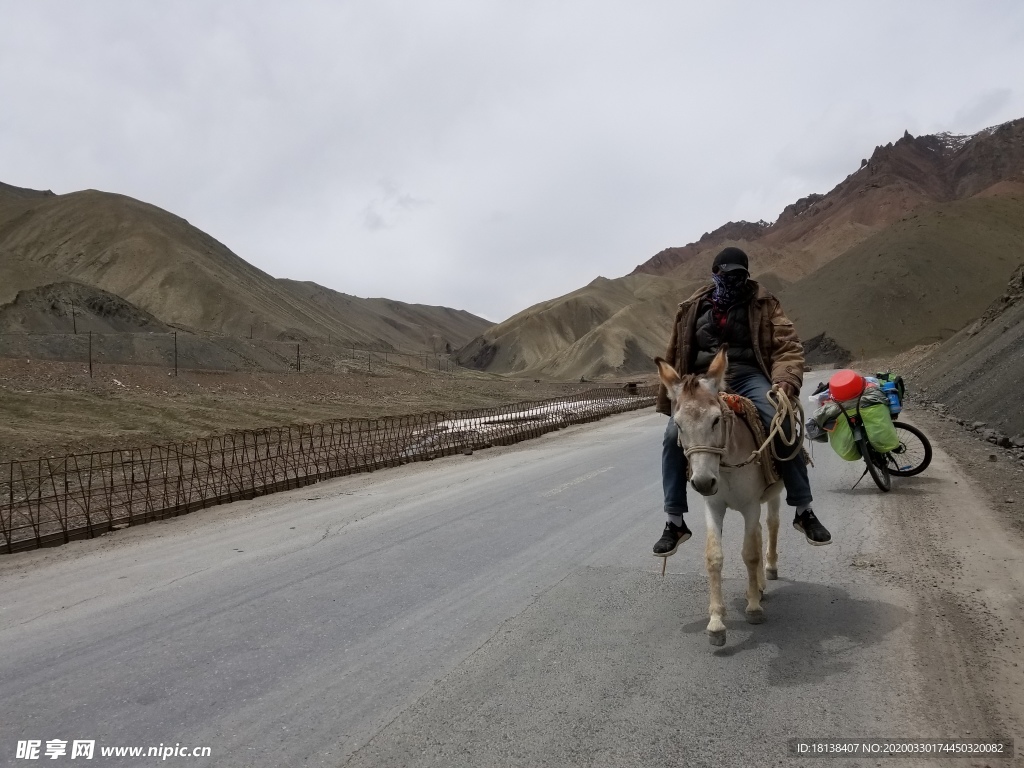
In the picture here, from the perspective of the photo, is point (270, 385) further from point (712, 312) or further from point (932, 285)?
point (932, 285)

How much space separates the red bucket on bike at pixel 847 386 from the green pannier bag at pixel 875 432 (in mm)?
329

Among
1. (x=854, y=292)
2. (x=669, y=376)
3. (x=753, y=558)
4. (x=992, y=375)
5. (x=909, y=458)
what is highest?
(x=854, y=292)

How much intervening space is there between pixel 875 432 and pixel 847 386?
0.75 meters

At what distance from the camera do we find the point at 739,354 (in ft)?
17.7

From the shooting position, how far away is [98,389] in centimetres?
3150

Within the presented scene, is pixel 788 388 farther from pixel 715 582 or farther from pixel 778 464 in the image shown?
pixel 715 582

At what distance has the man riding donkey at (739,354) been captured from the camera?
199 inches

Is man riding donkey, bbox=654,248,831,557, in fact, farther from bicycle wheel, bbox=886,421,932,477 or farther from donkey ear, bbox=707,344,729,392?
bicycle wheel, bbox=886,421,932,477

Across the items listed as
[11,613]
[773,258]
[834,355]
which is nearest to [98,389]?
[11,613]

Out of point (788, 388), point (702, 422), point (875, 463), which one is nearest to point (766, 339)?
point (788, 388)

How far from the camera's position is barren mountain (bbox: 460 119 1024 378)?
8944cm

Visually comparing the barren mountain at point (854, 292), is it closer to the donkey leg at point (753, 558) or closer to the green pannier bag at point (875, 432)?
the green pannier bag at point (875, 432)

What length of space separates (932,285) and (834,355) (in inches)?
807

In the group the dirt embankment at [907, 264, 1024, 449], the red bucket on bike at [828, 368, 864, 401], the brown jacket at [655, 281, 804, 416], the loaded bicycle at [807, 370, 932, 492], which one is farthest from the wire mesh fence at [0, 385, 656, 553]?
the dirt embankment at [907, 264, 1024, 449]
